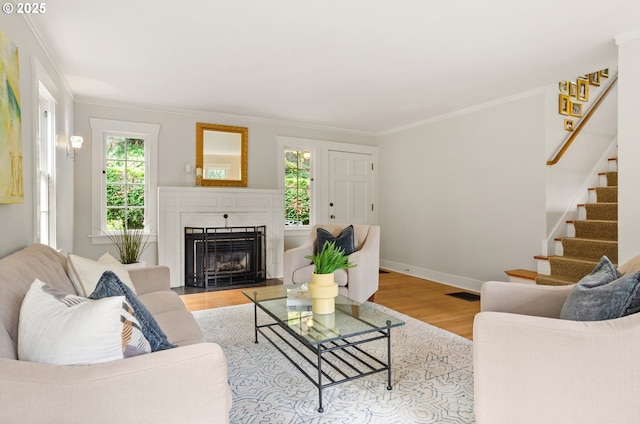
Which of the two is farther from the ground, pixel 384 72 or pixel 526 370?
pixel 384 72

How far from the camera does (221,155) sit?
5207 mm

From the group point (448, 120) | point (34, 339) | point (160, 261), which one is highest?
point (448, 120)

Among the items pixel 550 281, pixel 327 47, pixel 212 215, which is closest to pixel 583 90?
pixel 550 281

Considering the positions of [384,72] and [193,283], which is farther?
[193,283]

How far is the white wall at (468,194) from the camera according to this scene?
4102mm

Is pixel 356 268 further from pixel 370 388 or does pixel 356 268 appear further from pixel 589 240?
pixel 589 240

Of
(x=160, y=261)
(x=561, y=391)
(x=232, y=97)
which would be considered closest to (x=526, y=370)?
(x=561, y=391)

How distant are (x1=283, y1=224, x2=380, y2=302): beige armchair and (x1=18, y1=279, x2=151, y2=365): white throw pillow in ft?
8.64

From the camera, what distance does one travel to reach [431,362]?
2471 mm

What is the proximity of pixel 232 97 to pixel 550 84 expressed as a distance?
11.6 feet

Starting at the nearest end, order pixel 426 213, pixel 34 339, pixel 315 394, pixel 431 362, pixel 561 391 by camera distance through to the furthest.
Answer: pixel 34 339 → pixel 561 391 → pixel 315 394 → pixel 431 362 → pixel 426 213

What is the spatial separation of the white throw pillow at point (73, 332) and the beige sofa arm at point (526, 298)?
5.82 ft

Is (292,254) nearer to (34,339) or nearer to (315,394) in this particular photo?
(315,394)

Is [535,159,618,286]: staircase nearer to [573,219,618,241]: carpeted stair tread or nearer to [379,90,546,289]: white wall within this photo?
[573,219,618,241]: carpeted stair tread
